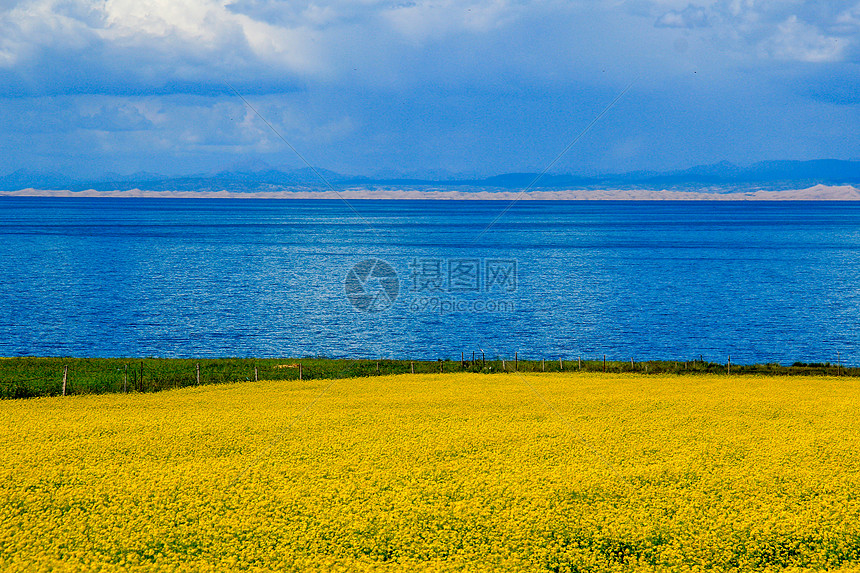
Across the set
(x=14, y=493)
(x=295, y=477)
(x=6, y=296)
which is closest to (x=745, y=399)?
(x=295, y=477)

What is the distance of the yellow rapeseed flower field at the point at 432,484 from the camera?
19016mm

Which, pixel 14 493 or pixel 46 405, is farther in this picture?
pixel 46 405

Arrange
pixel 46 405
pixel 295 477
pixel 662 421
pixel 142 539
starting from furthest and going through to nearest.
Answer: pixel 46 405 < pixel 662 421 < pixel 295 477 < pixel 142 539

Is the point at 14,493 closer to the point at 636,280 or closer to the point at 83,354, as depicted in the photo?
the point at 83,354

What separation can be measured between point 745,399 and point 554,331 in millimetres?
41193

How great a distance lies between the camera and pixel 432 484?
23203 mm

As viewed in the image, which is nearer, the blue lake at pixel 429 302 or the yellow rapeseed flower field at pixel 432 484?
the yellow rapeseed flower field at pixel 432 484

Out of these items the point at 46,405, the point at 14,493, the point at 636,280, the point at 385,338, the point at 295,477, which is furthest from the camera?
the point at 636,280

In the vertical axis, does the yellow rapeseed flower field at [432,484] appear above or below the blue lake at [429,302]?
above

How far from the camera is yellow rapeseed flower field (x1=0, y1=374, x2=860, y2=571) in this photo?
62.4ft

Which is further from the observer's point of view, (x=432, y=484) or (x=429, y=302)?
(x=429, y=302)

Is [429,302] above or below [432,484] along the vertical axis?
below

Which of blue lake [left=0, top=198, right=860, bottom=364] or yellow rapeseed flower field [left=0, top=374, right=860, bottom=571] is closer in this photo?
yellow rapeseed flower field [left=0, top=374, right=860, bottom=571]

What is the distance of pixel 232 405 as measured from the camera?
114 ft
